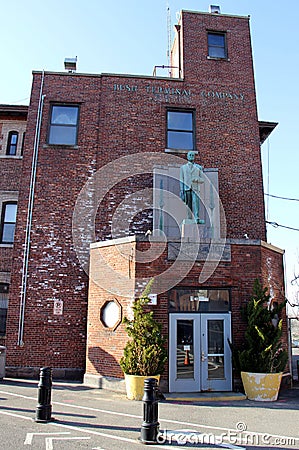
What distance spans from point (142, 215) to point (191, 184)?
254 centimetres

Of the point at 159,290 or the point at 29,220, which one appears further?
the point at 29,220

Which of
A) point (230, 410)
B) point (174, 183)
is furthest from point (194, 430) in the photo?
point (174, 183)

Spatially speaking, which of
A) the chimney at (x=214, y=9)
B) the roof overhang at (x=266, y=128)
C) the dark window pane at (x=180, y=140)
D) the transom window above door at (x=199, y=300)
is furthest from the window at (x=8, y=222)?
the chimney at (x=214, y=9)

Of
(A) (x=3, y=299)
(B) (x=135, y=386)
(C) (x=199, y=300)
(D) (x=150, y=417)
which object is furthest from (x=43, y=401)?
(A) (x=3, y=299)

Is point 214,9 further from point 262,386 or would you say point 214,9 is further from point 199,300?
point 262,386

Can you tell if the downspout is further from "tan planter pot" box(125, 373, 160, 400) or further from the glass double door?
the glass double door

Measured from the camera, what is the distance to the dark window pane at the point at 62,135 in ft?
53.0

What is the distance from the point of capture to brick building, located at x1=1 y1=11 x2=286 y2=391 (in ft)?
39.3

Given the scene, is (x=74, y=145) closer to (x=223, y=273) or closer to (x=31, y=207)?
(x=31, y=207)

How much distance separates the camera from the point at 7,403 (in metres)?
9.67

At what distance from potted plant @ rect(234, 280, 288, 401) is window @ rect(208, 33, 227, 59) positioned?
11028 mm

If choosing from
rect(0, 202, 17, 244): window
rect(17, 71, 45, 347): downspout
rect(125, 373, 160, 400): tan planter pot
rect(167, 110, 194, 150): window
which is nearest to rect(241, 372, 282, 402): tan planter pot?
rect(125, 373, 160, 400): tan planter pot

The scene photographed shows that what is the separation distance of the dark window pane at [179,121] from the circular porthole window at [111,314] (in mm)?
7696

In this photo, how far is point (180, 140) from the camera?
655 inches
